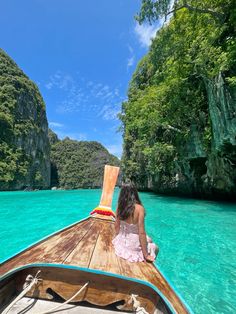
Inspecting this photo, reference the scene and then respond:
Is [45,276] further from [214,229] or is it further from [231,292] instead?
[214,229]

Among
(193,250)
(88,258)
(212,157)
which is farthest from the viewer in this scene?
(212,157)

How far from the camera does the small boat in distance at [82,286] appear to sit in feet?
6.57

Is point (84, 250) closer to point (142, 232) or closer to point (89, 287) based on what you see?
point (89, 287)

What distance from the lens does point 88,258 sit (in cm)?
248

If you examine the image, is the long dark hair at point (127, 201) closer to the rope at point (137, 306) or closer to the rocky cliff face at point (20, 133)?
the rope at point (137, 306)

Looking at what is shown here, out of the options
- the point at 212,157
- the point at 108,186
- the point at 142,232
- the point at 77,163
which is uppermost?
the point at 77,163

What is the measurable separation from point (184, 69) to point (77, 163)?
88.6m

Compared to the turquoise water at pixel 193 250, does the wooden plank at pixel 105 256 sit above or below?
above

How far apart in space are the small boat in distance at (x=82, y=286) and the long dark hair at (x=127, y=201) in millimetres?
527

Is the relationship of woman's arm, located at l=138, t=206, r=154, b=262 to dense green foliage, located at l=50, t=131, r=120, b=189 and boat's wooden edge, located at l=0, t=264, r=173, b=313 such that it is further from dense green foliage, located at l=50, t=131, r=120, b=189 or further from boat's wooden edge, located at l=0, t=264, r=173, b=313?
dense green foliage, located at l=50, t=131, r=120, b=189

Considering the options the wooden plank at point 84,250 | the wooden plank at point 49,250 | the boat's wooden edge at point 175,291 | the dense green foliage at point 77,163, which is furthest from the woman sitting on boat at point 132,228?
the dense green foliage at point 77,163

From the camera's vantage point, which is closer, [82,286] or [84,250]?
[82,286]

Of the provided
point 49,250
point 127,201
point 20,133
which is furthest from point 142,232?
point 20,133

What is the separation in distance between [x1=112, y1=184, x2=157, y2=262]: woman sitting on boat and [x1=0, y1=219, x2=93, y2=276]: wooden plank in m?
0.68
